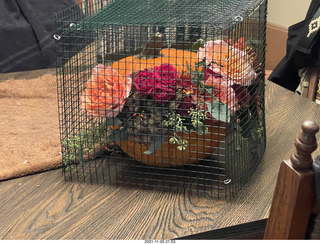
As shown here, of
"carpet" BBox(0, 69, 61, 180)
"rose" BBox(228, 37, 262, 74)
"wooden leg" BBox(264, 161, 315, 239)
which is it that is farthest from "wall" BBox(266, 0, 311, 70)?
"wooden leg" BBox(264, 161, 315, 239)

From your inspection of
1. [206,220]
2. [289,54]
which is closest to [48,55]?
[289,54]

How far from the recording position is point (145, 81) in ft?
3.28

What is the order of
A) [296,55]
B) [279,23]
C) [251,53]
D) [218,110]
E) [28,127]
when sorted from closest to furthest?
[218,110] → [251,53] → [28,127] → [296,55] → [279,23]

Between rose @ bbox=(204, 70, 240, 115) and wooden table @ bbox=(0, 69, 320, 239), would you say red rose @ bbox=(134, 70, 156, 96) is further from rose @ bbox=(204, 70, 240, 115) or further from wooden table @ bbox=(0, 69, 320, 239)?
wooden table @ bbox=(0, 69, 320, 239)

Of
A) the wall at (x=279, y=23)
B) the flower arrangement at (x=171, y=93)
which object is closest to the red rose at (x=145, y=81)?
the flower arrangement at (x=171, y=93)

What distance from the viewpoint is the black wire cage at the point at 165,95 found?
3.23ft

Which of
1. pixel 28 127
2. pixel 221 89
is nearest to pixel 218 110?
pixel 221 89

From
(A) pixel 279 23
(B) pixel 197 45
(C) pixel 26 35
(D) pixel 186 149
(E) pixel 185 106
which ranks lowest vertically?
(A) pixel 279 23

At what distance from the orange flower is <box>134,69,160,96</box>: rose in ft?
0.06

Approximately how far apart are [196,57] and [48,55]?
2013mm

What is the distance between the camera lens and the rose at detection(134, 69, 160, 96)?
1.00 metres

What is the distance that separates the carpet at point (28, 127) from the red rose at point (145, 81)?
12.9 inches

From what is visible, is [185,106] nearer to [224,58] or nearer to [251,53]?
[224,58]

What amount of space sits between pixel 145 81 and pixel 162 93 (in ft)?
0.15
